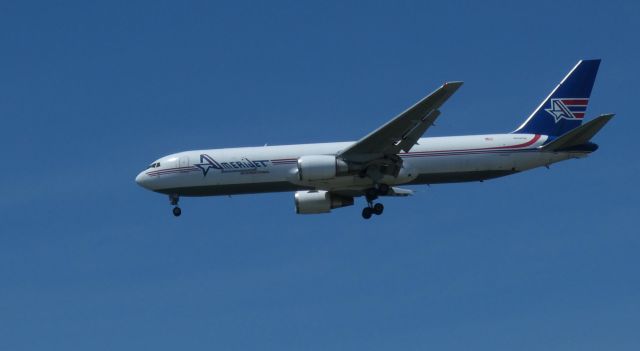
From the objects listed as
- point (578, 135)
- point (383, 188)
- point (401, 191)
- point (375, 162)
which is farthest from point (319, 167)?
point (578, 135)

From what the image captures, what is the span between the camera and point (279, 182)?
2090 inches

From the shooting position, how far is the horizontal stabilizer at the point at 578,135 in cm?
4953

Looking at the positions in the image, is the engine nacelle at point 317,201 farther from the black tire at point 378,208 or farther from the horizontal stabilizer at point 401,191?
the horizontal stabilizer at point 401,191

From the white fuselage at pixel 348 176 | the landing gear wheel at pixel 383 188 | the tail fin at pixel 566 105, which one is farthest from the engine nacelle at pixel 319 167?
the tail fin at pixel 566 105

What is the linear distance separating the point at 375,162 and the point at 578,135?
30.1 ft

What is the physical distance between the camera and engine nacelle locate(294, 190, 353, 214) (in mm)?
54781

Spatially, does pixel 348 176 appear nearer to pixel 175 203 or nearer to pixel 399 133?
pixel 399 133

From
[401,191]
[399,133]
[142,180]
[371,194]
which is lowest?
[371,194]

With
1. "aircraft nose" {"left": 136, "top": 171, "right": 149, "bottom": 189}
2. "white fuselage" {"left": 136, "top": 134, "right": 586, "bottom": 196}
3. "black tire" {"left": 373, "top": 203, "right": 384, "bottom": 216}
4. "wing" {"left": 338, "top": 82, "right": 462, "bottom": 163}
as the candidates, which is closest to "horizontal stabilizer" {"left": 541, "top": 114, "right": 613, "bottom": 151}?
"white fuselage" {"left": 136, "top": 134, "right": 586, "bottom": 196}

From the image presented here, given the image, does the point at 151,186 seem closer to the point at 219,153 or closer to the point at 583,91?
the point at 219,153

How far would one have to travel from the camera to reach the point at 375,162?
169ft

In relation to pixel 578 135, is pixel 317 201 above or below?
below

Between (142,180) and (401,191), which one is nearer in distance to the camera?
(142,180)

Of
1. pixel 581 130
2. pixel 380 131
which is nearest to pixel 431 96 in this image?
pixel 380 131
